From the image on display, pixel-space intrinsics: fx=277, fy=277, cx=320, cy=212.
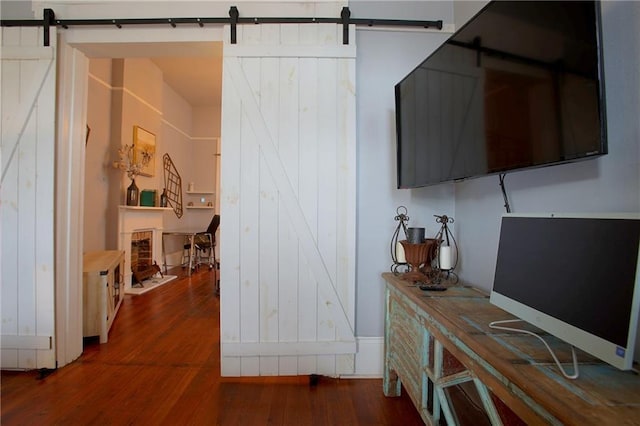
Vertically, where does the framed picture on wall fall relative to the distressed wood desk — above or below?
above

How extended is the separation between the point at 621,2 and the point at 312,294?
1818mm

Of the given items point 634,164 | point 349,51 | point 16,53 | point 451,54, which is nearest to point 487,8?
point 451,54

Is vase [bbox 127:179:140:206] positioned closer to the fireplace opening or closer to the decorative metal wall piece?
the fireplace opening

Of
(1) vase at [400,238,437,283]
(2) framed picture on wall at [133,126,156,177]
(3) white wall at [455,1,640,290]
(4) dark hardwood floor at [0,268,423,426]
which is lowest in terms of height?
(4) dark hardwood floor at [0,268,423,426]

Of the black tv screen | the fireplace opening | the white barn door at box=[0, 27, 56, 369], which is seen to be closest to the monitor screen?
the black tv screen

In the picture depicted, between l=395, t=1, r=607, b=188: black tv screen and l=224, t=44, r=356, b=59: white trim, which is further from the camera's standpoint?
l=224, t=44, r=356, b=59: white trim

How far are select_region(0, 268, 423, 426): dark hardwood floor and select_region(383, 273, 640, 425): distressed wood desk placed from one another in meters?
0.35

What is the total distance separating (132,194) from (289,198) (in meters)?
2.98

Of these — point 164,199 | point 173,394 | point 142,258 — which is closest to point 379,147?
point 173,394

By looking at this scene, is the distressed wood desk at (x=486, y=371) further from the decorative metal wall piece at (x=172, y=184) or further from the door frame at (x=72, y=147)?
the decorative metal wall piece at (x=172, y=184)

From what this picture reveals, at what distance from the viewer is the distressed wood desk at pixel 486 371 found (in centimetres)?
55

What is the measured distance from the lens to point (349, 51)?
1823 mm

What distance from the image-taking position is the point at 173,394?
164cm

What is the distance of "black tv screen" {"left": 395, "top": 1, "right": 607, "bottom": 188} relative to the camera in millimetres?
746
